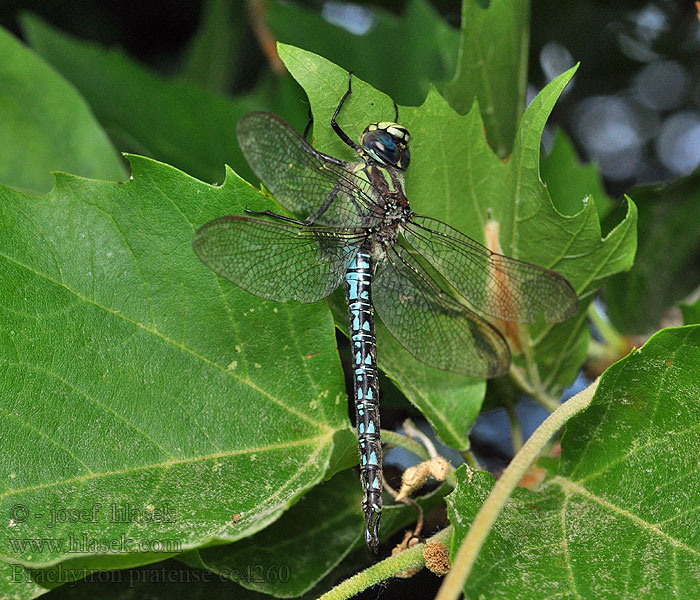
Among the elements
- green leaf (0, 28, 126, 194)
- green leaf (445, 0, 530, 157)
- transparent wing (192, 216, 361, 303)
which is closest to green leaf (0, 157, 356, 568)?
transparent wing (192, 216, 361, 303)

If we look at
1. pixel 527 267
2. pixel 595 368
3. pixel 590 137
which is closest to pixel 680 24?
pixel 590 137

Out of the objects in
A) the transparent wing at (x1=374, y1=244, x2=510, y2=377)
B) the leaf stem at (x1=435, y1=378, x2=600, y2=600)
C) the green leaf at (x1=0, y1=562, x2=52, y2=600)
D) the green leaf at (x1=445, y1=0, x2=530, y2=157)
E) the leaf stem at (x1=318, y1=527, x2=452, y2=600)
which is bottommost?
the green leaf at (x1=0, y1=562, x2=52, y2=600)

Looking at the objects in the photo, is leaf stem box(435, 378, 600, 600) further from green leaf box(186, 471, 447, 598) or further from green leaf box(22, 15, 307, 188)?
green leaf box(22, 15, 307, 188)

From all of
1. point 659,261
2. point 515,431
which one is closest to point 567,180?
point 659,261

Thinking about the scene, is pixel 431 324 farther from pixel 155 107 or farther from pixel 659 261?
pixel 155 107

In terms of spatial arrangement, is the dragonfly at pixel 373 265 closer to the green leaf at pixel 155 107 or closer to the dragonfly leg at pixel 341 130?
the dragonfly leg at pixel 341 130

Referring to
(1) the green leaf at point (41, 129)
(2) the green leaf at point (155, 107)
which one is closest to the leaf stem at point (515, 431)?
(2) the green leaf at point (155, 107)
